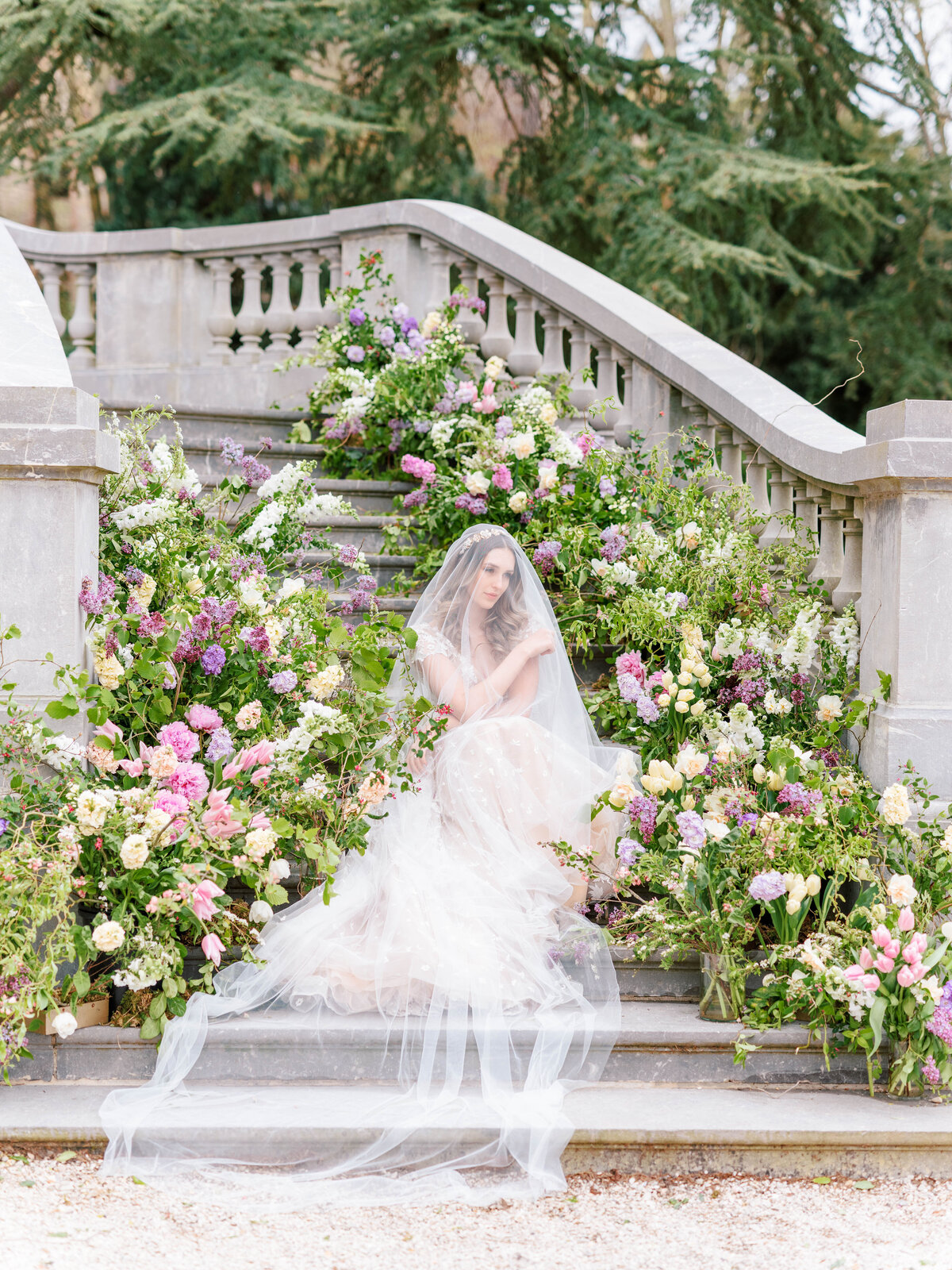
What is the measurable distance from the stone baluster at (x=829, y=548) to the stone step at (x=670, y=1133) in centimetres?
193

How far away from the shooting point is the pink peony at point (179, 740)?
3.44 m

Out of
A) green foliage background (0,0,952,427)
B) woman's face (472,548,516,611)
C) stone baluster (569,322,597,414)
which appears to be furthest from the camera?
green foliage background (0,0,952,427)

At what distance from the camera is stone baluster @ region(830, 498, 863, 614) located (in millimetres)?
4188

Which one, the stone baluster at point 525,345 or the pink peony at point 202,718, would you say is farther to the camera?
the stone baluster at point 525,345

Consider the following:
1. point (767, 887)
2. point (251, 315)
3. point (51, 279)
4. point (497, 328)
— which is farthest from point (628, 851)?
point (51, 279)

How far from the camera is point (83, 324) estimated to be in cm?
763

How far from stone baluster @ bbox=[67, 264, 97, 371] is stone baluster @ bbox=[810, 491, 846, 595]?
529 centimetres

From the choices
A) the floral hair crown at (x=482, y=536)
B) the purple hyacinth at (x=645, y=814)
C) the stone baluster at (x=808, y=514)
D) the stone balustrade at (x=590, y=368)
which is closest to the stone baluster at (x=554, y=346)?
the stone balustrade at (x=590, y=368)

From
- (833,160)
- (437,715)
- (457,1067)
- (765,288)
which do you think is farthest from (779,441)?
(833,160)

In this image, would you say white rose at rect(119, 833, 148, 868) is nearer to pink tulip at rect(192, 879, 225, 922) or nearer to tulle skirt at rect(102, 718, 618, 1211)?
pink tulip at rect(192, 879, 225, 922)

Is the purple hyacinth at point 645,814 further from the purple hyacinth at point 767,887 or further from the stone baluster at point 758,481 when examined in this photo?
the stone baluster at point 758,481

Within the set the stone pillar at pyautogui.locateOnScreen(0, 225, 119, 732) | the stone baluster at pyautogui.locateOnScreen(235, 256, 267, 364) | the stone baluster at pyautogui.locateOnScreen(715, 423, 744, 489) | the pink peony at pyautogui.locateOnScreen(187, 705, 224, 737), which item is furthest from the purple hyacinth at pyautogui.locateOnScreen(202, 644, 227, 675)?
the stone baluster at pyautogui.locateOnScreen(235, 256, 267, 364)

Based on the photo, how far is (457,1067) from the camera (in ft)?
10.4

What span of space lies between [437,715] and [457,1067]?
1246 millimetres
